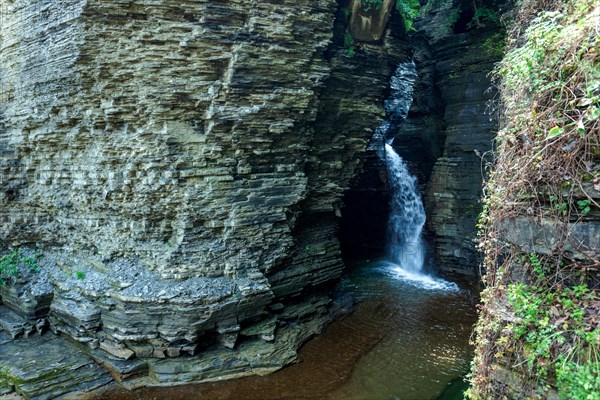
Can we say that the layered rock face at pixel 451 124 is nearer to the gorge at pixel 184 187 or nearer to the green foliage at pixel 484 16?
the green foliage at pixel 484 16

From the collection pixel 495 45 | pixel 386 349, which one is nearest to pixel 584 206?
pixel 386 349

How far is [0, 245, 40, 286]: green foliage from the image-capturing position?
10672 millimetres

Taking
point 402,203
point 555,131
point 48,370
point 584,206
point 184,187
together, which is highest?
point 555,131

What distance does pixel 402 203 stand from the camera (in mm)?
16062

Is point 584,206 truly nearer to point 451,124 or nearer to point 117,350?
point 117,350

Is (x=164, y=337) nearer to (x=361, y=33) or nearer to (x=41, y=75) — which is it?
(x=41, y=75)

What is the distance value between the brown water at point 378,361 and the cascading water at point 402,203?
3.38 metres

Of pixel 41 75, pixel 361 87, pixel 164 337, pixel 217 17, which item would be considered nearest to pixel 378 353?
pixel 164 337

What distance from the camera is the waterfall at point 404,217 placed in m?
15.3

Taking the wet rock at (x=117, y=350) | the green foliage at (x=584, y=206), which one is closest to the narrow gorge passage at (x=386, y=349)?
the wet rock at (x=117, y=350)

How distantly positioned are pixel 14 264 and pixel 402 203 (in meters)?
13.0

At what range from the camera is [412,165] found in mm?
15656

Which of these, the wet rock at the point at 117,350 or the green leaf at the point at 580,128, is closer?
the green leaf at the point at 580,128

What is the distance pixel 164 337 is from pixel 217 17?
6.66 m
